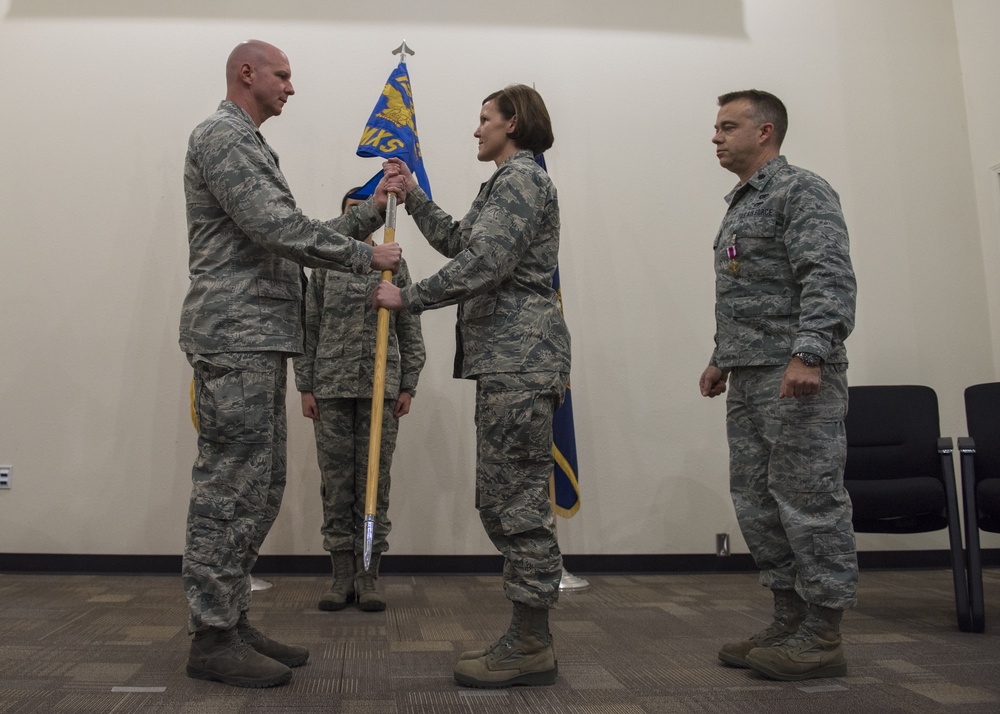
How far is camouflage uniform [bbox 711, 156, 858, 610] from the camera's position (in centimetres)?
202

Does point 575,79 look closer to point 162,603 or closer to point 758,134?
point 758,134

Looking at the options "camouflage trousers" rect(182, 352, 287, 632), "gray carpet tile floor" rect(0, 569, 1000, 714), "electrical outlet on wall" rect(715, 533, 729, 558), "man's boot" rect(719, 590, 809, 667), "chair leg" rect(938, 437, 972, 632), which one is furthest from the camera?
"electrical outlet on wall" rect(715, 533, 729, 558)

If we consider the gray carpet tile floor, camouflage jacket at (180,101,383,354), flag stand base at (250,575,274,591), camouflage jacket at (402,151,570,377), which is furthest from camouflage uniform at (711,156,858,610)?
flag stand base at (250,575,274,591)

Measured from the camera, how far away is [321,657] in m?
2.21

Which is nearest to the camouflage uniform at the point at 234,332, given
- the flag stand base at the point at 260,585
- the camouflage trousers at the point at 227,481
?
the camouflage trousers at the point at 227,481

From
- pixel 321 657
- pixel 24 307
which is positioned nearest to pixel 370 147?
pixel 321 657

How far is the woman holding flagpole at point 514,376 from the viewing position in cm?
196

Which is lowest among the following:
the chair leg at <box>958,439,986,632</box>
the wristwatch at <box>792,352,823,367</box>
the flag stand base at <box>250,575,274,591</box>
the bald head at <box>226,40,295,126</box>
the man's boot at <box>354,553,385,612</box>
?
the flag stand base at <box>250,575,274,591</box>

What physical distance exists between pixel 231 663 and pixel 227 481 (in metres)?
0.44

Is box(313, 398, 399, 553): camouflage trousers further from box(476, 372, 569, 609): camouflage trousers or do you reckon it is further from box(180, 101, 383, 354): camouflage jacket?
box(476, 372, 569, 609): camouflage trousers

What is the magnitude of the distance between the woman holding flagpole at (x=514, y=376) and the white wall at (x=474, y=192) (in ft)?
6.38

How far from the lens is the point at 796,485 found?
6.73ft

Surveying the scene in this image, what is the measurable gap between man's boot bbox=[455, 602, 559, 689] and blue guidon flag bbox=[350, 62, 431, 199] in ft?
5.24

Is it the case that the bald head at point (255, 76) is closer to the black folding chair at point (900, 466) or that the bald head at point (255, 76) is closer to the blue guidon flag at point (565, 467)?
the blue guidon flag at point (565, 467)
